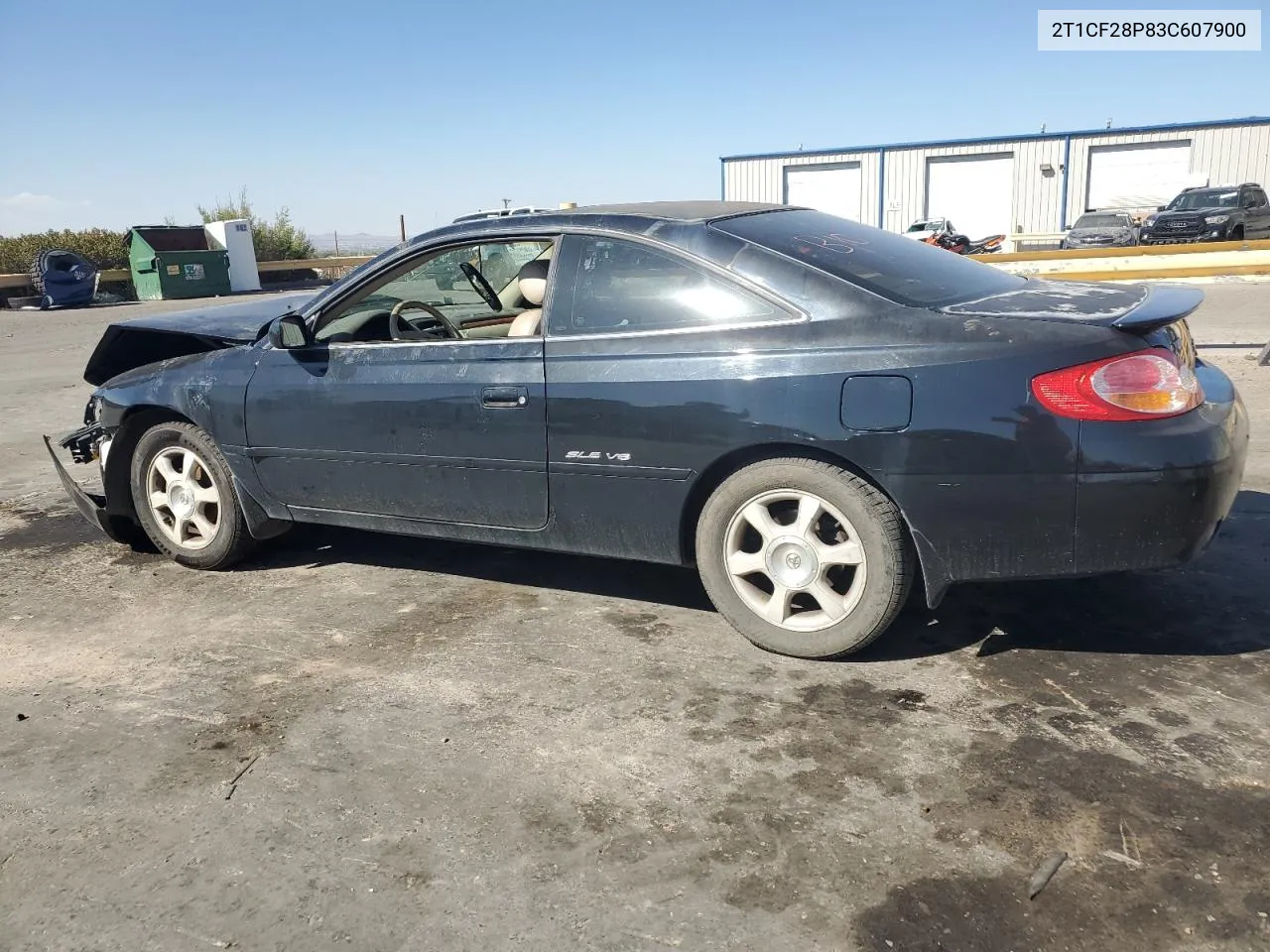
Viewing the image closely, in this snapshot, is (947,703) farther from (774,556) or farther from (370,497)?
(370,497)

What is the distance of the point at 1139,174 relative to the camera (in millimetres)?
41469

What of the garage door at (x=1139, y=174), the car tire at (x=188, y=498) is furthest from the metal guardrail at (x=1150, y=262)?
the garage door at (x=1139, y=174)

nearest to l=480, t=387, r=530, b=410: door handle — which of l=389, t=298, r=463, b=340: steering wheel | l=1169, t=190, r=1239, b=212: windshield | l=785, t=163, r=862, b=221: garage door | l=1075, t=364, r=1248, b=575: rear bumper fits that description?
l=389, t=298, r=463, b=340: steering wheel

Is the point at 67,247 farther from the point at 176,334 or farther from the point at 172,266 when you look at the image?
the point at 176,334

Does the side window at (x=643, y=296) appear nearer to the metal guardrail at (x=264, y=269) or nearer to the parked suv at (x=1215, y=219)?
the metal guardrail at (x=264, y=269)

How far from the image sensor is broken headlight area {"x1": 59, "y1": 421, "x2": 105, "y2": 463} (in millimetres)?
5098

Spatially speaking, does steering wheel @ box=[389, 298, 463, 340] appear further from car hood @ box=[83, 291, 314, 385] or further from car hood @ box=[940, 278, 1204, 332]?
car hood @ box=[940, 278, 1204, 332]

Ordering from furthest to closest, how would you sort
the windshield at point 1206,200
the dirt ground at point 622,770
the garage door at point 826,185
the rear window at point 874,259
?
the garage door at point 826,185
the windshield at point 1206,200
the rear window at point 874,259
the dirt ground at point 622,770

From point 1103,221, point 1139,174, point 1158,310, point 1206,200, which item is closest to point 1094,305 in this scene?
point 1158,310

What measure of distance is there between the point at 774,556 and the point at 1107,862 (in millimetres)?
1428

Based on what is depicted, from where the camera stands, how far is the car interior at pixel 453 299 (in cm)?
425

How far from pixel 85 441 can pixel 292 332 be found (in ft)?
5.61

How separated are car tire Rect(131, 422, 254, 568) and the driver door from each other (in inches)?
12.1

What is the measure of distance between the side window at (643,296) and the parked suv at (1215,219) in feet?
92.8
